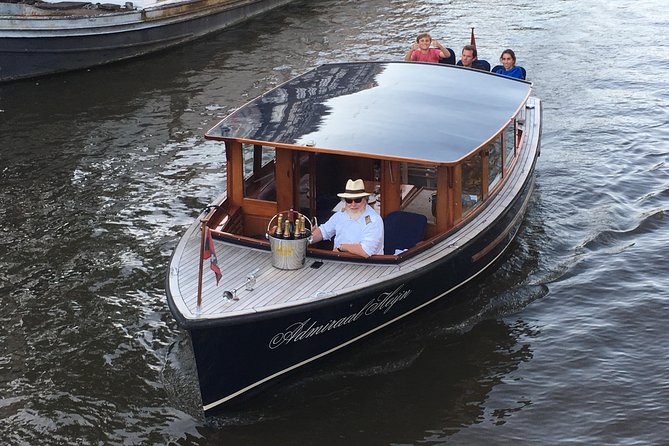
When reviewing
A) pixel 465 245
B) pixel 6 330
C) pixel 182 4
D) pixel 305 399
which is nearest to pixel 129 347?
pixel 6 330

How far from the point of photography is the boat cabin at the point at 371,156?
10.4 meters

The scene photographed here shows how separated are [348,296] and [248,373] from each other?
1.30 metres

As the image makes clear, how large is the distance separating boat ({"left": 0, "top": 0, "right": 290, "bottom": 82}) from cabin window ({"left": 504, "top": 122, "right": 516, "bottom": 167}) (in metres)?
12.8

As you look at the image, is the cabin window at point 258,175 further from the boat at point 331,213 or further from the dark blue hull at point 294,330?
the dark blue hull at point 294,330

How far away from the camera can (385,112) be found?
11266 millimetres

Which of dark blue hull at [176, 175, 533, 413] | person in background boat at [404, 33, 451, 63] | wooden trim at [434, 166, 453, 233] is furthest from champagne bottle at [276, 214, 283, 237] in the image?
person in background boat at [404, 33, 451, 63]

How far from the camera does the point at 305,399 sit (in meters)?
9.68

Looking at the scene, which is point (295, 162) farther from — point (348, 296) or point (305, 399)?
point (305, 399)

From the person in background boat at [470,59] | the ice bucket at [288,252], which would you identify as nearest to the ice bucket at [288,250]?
the ice bucket at [288,252]

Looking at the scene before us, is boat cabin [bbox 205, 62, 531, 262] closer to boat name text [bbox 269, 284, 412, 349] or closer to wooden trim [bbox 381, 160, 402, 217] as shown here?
wooden trim [bbox 381, 160, 402, 217]

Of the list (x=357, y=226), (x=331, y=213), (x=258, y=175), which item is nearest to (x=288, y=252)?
(x=357, y=226)

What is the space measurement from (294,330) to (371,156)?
7.06ft

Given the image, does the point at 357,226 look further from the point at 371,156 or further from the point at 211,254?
the point at 211,254

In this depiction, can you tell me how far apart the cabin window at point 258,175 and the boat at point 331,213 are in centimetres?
2
